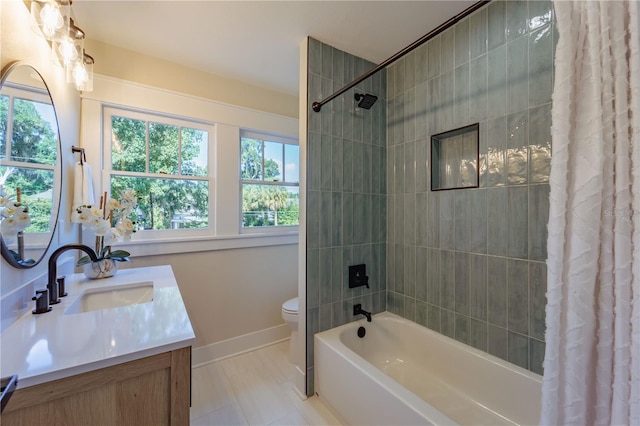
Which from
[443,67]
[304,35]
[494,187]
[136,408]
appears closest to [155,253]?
[136,408]

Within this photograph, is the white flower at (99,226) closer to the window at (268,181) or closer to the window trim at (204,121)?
the window trim at (204,121)

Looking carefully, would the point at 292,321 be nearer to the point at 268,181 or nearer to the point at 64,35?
the point at 268,181

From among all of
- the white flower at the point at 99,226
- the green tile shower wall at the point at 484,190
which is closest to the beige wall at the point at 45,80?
the white flower at the point at 99,226

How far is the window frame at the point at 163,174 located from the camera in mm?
1848

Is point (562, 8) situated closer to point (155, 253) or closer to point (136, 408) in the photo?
point (136, 408)

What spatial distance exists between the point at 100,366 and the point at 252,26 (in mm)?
1948

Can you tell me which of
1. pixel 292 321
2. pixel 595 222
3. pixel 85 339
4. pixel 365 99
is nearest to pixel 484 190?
pixel 595 222

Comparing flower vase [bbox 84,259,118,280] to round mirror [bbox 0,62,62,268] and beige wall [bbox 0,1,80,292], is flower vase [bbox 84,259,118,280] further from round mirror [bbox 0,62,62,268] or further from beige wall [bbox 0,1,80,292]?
round mirror [bbox 0,62,62,268]

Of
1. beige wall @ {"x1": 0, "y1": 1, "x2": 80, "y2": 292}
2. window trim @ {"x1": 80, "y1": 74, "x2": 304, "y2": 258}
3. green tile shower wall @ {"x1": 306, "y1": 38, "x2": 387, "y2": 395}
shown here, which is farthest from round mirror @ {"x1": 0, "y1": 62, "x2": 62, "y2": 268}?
green tile shower wall @ {"x1": 306, "y1": 38, "x2": 387, "y2": 395}

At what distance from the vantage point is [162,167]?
2.07 meters

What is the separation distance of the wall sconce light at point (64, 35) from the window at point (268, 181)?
116cm

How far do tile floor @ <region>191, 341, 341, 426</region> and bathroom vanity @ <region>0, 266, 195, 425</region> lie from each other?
93 centimetres

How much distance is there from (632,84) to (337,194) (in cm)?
138

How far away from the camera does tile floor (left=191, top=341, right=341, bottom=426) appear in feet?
4.96
